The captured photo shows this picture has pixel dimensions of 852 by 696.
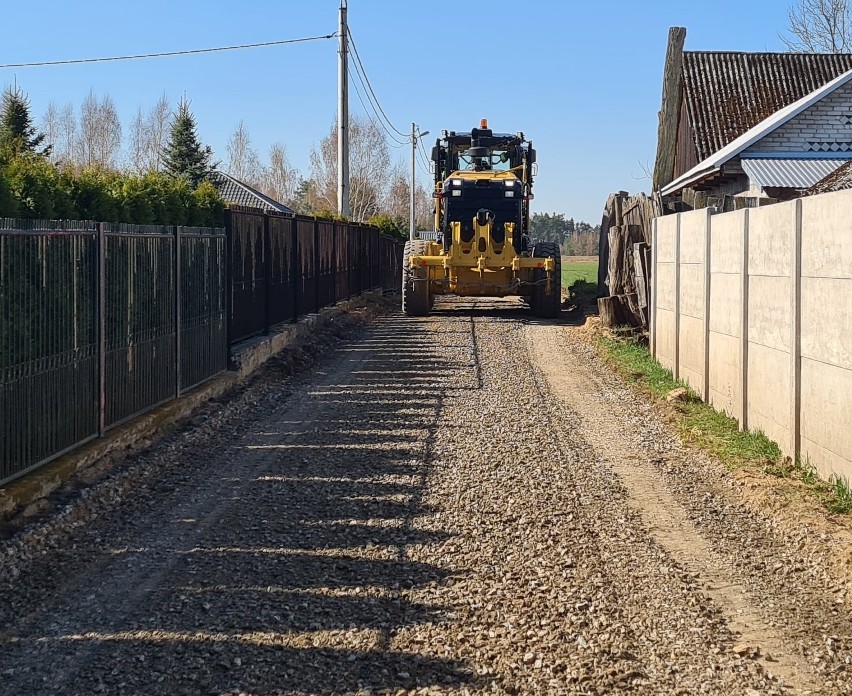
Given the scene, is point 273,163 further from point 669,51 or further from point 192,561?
point 192,561

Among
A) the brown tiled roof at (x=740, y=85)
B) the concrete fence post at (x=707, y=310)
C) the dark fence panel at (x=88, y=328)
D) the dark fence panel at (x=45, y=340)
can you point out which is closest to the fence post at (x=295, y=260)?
the dark fence panel at (x=88, y=328)

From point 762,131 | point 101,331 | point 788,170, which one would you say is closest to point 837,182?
point 788,170

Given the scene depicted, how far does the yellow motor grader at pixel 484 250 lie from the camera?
23750 mm

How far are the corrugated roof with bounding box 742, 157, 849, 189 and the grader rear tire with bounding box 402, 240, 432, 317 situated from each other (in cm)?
725

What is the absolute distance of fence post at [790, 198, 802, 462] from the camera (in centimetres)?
860

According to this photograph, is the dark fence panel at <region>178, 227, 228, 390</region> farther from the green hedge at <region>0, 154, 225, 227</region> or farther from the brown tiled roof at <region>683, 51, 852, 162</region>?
the brown tiled roof at <region>683, 51, 852, 162</region>

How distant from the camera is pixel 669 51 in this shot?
110 feet

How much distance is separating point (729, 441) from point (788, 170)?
15.3 m

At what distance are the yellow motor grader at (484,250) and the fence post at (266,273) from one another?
7569 mm

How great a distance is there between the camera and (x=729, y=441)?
32.4 ft

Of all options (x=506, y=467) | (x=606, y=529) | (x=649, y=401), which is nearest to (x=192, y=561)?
(x=606, y=529)

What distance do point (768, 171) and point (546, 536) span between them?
1862 cm

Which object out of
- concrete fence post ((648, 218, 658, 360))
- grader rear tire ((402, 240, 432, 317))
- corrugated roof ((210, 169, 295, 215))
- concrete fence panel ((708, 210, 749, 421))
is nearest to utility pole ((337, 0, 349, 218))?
grader rear tire ((402, 240, 432, 317))

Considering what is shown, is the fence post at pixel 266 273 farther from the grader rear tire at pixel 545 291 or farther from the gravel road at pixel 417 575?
the grader rear tire at pixel 545 291
